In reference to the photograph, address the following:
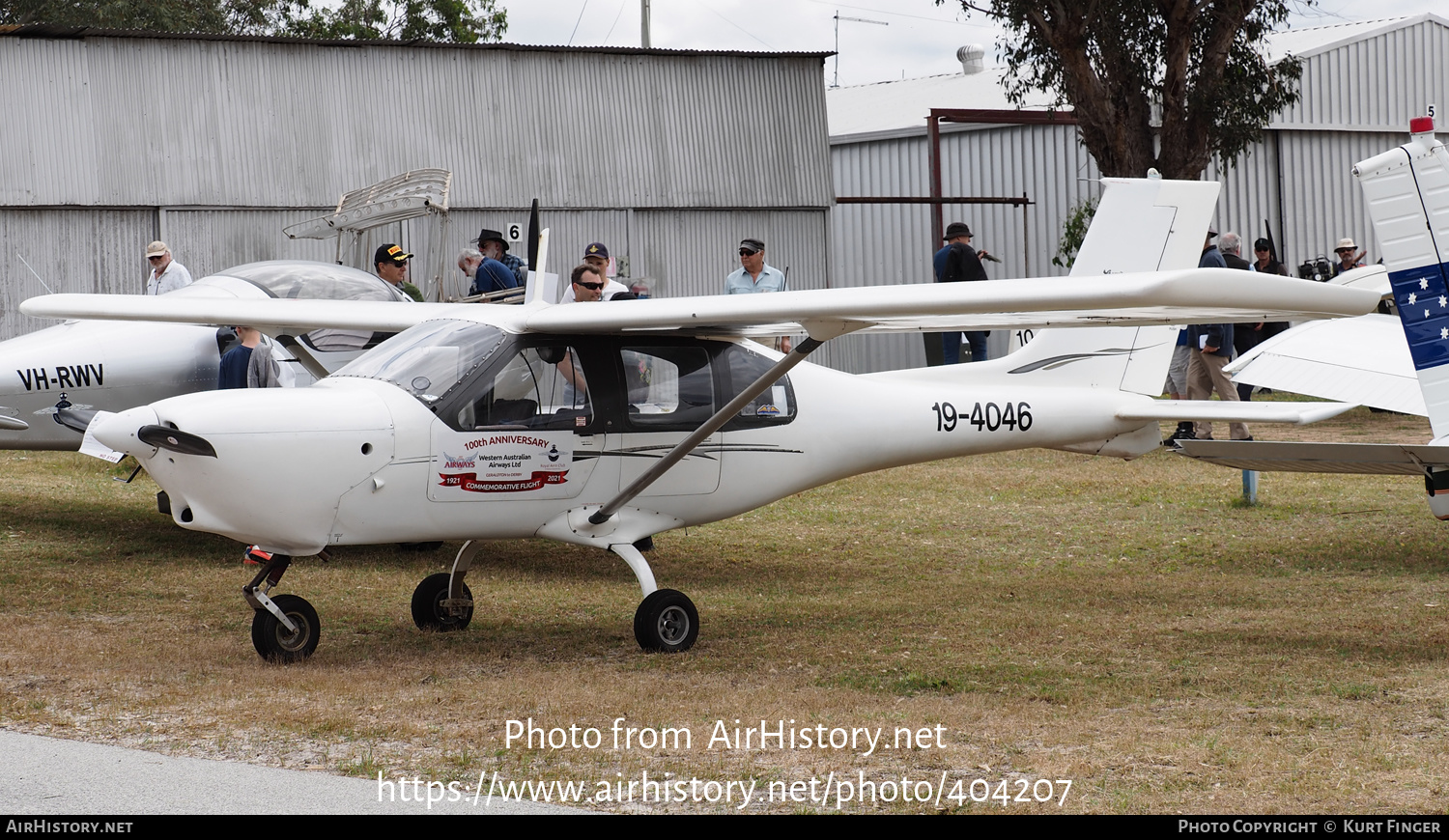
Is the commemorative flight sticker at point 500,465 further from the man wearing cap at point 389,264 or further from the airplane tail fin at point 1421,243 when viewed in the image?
the man wearing cap at point 389,264

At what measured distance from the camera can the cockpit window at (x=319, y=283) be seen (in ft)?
34.8

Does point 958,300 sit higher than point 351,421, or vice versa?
point 958,300

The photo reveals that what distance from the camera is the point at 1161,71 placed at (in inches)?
842

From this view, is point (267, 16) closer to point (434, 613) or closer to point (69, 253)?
point (69, 253)

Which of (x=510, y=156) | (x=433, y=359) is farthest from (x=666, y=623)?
(x=510, y=156)

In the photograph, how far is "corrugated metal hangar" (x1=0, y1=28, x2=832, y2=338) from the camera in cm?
1797

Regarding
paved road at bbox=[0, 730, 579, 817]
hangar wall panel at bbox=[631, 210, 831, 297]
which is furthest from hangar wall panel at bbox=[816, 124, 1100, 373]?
paved road at bbox=[0, 730, 579, 817]

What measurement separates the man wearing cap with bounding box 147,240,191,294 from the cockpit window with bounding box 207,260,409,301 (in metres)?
1.84

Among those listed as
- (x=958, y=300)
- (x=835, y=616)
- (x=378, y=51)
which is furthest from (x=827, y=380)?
(x=378, y=51)

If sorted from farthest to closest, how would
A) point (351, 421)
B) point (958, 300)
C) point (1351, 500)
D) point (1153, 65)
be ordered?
point (1153, 65), point (1351, 500), point (351, 421), point (958, 300)

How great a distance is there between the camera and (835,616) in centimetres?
829

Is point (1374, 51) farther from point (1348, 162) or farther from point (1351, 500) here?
point (1351, 500)

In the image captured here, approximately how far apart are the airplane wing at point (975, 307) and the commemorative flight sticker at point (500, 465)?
563 millimetres

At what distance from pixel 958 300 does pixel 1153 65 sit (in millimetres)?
16595
